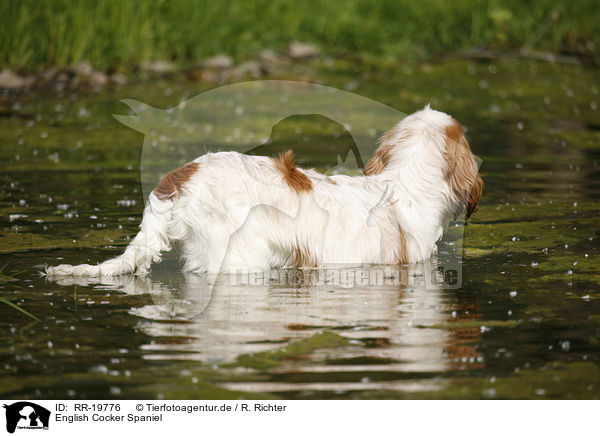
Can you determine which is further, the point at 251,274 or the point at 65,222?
the point at 65,222

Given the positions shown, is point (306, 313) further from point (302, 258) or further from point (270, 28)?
point (270, 28)

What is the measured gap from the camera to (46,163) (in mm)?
10609

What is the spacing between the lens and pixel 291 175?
625cm

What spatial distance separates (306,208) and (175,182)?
2.73ft

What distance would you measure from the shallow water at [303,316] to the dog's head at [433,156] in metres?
0.55

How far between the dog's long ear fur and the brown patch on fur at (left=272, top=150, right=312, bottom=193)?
109 cm

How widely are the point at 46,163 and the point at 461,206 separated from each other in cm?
528

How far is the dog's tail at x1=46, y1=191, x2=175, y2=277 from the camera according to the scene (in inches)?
238

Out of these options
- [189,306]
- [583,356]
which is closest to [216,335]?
[189,306]

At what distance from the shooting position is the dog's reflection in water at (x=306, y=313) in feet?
16.6

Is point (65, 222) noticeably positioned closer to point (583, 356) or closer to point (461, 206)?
point (461, 206)

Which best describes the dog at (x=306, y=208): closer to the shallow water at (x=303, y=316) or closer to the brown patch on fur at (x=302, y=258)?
the brown patch on fur at (x=302, y=258)
